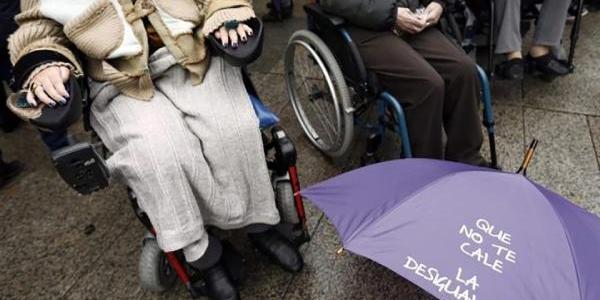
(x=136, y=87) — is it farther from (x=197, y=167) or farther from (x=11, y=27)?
(x=11, y=27)

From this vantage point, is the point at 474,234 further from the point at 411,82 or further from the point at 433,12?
the point at 433,12

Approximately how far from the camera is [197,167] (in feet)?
4.16

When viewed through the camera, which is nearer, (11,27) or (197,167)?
(197,167)

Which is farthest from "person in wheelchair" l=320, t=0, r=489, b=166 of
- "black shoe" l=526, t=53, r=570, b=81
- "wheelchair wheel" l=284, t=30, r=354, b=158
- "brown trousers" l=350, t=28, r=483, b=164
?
"black shoe" l=526, t=53, r=570, b=81

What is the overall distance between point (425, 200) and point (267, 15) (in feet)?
9.80

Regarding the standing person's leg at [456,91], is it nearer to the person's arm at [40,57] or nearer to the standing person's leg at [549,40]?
the standing person's leg at [549,40]

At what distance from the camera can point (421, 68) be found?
1606 mm

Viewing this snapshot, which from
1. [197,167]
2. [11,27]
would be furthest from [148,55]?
[11,27]

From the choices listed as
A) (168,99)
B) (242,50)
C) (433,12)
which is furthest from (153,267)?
(433,12)

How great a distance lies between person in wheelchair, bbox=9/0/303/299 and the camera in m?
1.23

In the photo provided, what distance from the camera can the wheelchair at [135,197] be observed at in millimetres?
1103

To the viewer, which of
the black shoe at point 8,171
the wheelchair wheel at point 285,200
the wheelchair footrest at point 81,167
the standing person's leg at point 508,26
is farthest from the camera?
the black shoe at point 8,171

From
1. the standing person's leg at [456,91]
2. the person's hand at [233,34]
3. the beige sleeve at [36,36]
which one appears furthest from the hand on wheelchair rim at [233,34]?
the standing person's leg at [456,91]

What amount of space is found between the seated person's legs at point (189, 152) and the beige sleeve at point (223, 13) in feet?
0.43
